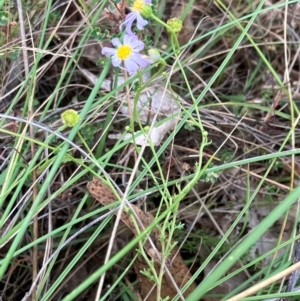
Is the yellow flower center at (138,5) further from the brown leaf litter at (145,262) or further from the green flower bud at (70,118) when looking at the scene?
the brown leaf litter at (145,262)

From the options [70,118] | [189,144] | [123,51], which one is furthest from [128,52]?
[189,144]

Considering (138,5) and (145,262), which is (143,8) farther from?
(145,262)

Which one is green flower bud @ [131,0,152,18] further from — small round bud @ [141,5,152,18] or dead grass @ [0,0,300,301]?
dead grass @ [0,0,300,301]

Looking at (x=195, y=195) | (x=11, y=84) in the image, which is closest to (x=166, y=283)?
(x=195, y=195)

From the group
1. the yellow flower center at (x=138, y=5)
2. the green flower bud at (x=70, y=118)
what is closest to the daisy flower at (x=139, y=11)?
the yellow flower center at (x=138, y=5)

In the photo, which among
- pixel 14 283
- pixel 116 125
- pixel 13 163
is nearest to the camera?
pixel 13 163

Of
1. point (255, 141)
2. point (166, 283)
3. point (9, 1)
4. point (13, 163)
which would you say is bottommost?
point (166, 283)

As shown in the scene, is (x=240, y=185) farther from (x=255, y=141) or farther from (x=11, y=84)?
(x=11, y=84)
